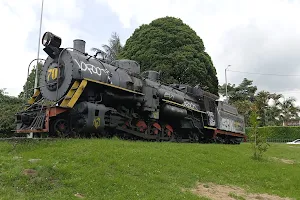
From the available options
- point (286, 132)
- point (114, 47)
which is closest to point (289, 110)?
point (286, 132)

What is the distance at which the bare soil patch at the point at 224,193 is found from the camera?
27.8 feet

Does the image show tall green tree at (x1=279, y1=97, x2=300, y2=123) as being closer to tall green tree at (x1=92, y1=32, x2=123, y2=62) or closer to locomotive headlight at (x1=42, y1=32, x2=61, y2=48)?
tall green tree at (x1=92, y1=32, x2=123, y2=62)

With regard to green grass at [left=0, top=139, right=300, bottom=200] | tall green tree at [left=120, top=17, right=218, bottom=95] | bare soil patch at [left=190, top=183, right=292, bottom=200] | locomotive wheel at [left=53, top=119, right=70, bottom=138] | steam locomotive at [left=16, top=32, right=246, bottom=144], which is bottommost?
bare soil patch at [left=190, top=183, right=292, bottom=200]

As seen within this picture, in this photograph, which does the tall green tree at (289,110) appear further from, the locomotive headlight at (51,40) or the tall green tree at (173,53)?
the locomotive headlight at (51,40)

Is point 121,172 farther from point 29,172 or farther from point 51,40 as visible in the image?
point 51,40

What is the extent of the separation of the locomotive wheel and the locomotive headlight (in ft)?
10.2

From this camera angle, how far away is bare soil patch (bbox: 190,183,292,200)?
8477 millimetres

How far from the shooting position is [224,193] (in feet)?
29.1

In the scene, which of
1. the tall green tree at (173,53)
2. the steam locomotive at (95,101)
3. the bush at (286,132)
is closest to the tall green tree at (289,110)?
the bush at (286,132)

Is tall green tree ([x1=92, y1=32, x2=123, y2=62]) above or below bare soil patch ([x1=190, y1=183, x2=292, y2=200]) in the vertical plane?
above

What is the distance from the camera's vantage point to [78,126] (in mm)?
11867

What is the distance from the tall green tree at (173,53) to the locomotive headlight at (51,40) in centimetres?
1981

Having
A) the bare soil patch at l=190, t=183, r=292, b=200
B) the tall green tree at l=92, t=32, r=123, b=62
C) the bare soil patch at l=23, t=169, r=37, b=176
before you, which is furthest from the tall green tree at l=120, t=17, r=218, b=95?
the bare soil patch at l=23, t=169, r=37, b=176

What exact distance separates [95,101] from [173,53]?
22032mm
